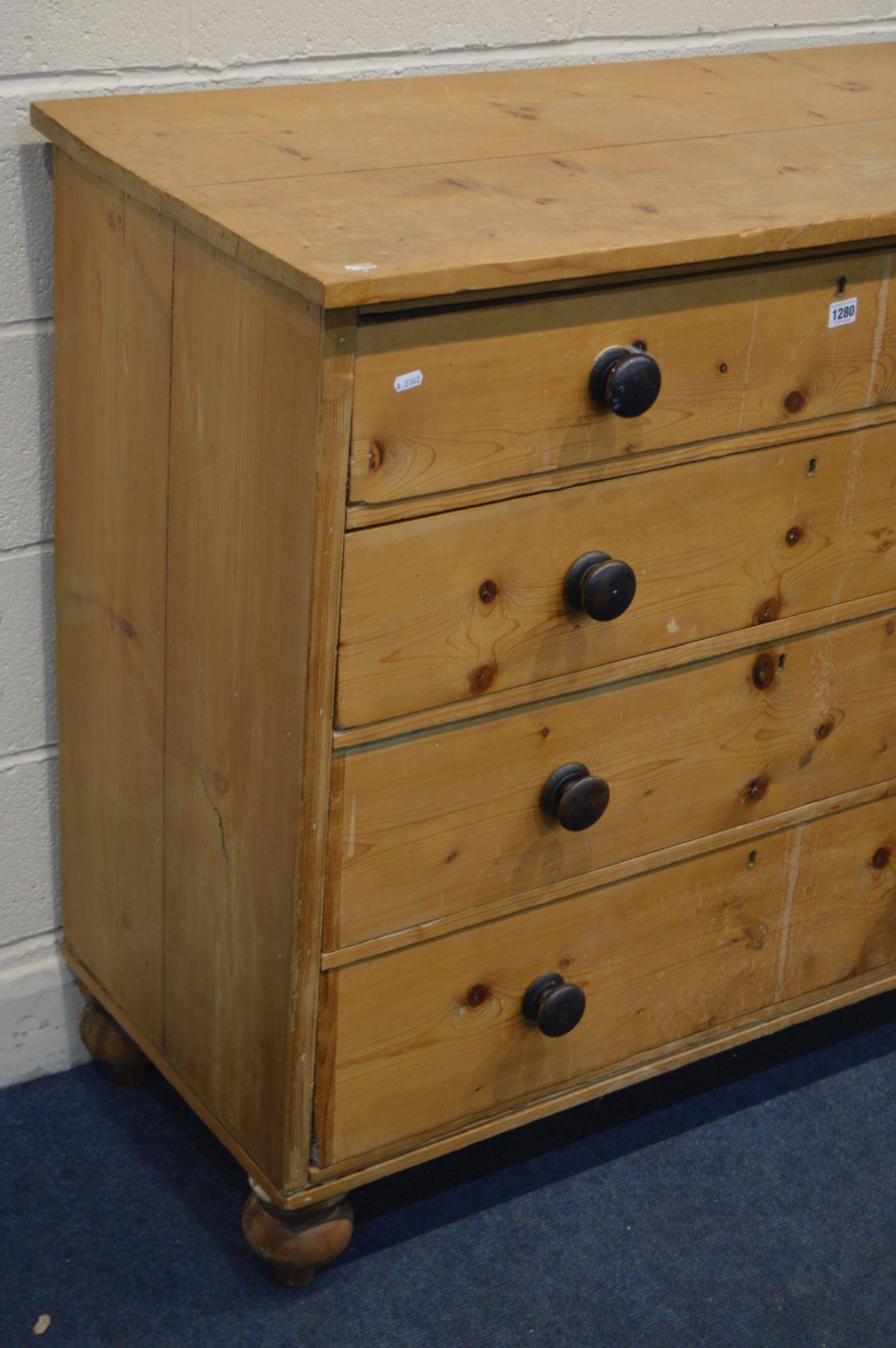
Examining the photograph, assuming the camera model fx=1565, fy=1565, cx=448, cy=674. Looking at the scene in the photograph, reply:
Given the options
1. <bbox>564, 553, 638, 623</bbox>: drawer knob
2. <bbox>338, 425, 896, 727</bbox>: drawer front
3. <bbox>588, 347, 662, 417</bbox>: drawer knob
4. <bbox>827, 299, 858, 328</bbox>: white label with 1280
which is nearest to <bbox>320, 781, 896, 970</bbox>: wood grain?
<bbox>338, 425, 896, 727</bbox>: drawer front

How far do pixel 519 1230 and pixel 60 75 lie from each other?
43.4 inches

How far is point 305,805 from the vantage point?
3.71 feet

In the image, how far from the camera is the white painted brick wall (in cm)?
131

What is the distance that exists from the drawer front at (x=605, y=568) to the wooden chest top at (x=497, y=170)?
0.59 ft

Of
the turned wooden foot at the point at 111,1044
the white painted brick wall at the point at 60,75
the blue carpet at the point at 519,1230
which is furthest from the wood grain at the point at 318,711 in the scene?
the white painted brick wall at the point at 60,75

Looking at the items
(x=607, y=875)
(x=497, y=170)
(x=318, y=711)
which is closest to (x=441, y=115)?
(x=497, y=170)

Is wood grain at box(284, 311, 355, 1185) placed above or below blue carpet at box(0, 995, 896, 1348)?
above

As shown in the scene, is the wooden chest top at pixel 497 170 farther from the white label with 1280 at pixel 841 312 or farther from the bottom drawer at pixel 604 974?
the bottom drawer at pixel 604 974

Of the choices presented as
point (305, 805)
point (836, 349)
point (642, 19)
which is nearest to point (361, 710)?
point (305, 805)

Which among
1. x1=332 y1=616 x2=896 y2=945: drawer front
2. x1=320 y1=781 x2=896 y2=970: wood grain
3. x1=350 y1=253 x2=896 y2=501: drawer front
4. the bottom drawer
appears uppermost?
x1=350 y1=253 x2=896 y2=501: drawer front

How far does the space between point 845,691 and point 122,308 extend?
708 millimetres

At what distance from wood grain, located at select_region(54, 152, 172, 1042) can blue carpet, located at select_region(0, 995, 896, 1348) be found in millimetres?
170

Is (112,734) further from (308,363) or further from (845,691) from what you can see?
(845,691)

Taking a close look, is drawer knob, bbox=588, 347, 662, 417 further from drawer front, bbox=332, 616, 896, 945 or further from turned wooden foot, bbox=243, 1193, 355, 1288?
turned wooden foot, bbox=243, 1193, 355, 1288
